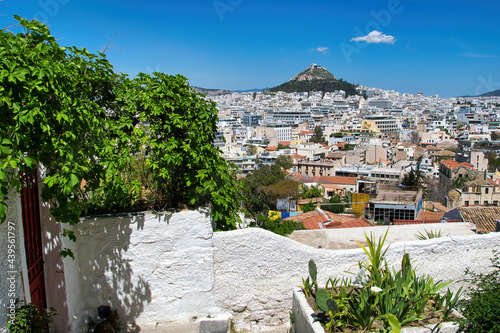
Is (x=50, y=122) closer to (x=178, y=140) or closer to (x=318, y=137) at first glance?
(x=178, y=140)

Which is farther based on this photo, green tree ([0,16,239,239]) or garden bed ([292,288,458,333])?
garden bed ([292,288,458,333])

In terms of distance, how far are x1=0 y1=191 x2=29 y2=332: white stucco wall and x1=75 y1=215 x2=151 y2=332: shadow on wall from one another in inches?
33.9

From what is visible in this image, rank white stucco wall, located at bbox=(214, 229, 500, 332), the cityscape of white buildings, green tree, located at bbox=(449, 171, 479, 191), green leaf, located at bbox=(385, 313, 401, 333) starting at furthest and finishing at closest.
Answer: the cityscape of white buildings
green tree, located at bbox=(449, 171, 479, 191)
white stucco wall, located at bbox=(214, 229, 500, 332)
green leaf, located at bbox=(385, 313, 401, 333)

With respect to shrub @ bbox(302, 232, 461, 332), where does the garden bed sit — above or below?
below

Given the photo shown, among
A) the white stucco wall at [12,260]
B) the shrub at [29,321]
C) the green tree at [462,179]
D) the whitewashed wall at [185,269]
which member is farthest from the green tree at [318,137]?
the white stucco wall at [12,260]

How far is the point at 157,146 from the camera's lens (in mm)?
3629

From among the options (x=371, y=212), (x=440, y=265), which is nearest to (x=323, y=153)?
(x=371, y=212)

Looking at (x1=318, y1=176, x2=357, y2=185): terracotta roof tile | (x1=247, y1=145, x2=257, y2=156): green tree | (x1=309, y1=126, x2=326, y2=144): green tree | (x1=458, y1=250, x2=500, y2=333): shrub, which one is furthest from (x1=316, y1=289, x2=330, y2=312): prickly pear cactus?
(x1=309, y1=126, x2=326, y2=144): green tree

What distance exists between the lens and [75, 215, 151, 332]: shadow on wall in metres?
3.59

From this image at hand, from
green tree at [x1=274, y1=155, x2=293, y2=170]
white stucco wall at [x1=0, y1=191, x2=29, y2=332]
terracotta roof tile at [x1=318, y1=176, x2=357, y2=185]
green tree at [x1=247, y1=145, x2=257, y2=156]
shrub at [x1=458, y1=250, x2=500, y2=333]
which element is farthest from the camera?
green tree at [x1=247, y1=145, x2=257, y2=156]

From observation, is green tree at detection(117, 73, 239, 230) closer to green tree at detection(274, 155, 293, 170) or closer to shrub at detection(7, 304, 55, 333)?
shrub at detection(7, 304, 55, 333)

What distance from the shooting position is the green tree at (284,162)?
58500mm

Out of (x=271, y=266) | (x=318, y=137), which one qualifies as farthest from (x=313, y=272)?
(x=318, y=137)

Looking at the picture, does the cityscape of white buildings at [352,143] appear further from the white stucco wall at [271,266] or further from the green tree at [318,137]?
the white stucco wall at [271,266]
